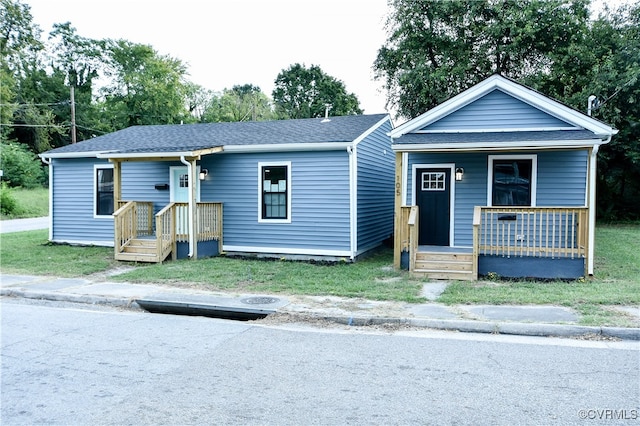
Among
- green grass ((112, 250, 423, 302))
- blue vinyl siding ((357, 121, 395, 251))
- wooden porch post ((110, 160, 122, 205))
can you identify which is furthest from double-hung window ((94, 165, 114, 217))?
blue vinyl siding ((357, 121, 395, 251))

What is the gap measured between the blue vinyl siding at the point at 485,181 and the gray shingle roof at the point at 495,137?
582 mm

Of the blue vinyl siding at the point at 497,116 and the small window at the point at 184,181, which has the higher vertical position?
the blue vinyl siding at the point at 497,116

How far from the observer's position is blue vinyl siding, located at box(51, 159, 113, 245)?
1434 centimetres

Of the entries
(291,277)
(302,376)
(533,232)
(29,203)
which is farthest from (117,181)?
(29,203)

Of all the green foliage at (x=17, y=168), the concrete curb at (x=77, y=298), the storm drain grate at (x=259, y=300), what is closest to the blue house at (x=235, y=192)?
the concrete curb at (x=77, y=298)

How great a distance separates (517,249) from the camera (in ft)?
30.8

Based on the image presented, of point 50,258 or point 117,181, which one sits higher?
point 117,181

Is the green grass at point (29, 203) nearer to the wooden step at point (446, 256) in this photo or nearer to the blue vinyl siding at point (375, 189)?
the blue vinyl siding at point (375, 189)

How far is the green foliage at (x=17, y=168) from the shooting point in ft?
104

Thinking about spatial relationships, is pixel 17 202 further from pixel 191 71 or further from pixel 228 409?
pixel 228 409

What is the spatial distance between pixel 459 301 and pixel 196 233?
708 cm

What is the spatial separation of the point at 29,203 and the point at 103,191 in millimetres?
17659

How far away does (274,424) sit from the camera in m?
3.38

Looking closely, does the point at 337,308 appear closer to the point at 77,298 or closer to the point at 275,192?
the point at 77,298
